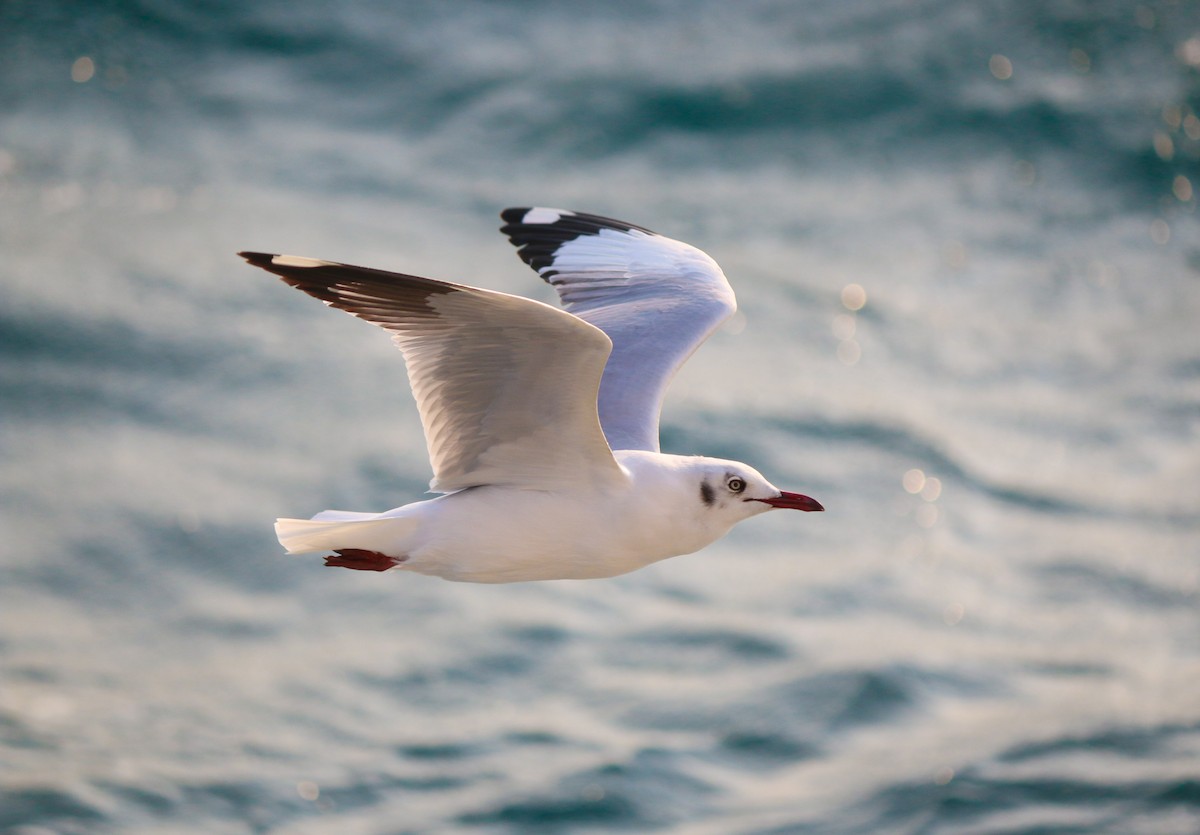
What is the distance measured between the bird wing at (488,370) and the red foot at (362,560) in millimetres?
347

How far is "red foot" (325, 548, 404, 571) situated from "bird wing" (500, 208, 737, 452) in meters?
1.17

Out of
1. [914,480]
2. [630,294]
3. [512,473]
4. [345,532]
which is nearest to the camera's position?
[345,532]

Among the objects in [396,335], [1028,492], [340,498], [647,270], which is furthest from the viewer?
[1028,492]

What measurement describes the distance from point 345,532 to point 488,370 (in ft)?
2.49

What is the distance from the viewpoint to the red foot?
555cm

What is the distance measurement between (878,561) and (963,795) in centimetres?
222

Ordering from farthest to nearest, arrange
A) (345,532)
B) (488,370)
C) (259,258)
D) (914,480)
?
(914,480), (345,532), (488,370), (259,258)

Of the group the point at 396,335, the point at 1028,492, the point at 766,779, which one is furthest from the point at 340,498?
the point at 396,335

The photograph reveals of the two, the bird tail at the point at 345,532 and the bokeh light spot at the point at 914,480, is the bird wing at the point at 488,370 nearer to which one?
the bird tail at the point at 345,532

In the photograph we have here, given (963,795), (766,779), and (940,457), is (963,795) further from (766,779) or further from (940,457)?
(940,457)

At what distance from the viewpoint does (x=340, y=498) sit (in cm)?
1371

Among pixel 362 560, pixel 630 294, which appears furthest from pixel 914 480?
pixel 362 560

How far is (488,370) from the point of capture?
5.37 meters

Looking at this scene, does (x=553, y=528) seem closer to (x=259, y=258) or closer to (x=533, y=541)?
(x=533, y=541)
